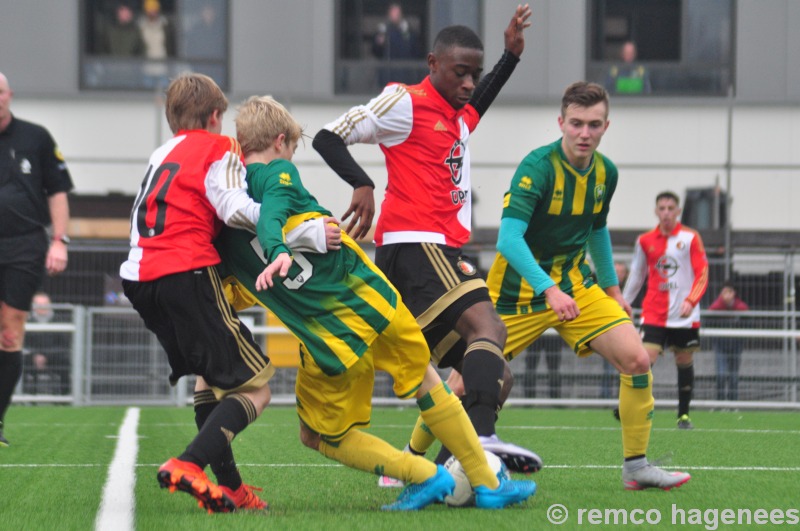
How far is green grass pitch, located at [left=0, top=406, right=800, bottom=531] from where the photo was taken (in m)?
4.50

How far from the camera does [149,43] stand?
18750mm

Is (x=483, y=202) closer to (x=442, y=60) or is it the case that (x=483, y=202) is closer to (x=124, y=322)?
(x=124, y=322)

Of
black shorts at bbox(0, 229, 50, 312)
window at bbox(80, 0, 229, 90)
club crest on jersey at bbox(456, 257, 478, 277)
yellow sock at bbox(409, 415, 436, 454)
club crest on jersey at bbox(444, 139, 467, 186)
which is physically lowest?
yellow sock at bbox(409, 415, 436, 454)

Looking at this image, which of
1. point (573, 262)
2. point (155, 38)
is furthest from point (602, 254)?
point (155, 38)

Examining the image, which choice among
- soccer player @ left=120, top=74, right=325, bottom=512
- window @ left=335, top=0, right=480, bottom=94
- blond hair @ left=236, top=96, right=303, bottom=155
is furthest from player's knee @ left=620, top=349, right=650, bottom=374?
window @ left=335, top=0, right=480, bottom=94

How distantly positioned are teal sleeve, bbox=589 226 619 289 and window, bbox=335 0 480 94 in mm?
12135

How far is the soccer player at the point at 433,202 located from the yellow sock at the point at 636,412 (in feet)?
2.52

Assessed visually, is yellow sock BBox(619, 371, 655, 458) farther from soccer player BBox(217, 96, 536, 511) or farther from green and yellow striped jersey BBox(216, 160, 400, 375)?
green and yellow striped jersey BBox(216, 160, 400, 375)

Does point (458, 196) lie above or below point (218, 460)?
above

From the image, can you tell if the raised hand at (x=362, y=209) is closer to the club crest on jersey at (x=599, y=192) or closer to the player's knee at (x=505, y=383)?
the player's knee at (x=505, y=383)

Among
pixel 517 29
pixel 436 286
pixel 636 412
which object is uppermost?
pixel 517 29

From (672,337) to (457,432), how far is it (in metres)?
7.22

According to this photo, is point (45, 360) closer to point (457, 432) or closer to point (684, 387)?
point (684, 387)

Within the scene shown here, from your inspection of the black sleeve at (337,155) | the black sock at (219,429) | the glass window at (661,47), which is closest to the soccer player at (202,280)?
the black sock at (219,429)
